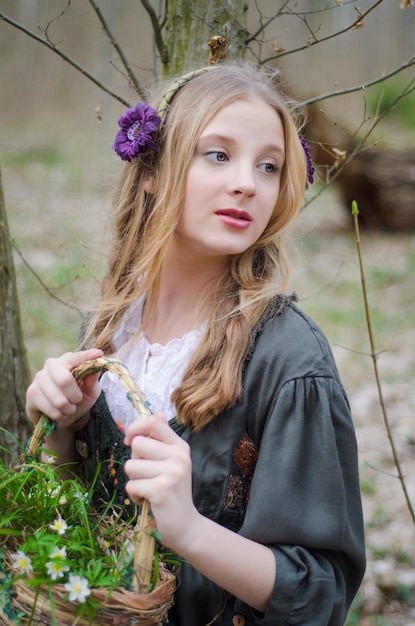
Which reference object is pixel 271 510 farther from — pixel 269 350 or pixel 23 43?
pixel 23 43

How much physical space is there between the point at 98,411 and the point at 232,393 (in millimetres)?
432

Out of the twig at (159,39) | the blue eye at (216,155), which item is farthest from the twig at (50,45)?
the blue eye at (216,155)

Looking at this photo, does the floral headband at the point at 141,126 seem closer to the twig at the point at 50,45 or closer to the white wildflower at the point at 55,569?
the twig at the point at 50,45

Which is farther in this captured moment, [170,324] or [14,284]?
[14,284]

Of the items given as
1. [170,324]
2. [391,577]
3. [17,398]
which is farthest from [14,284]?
[391,577]

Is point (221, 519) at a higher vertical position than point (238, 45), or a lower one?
lower

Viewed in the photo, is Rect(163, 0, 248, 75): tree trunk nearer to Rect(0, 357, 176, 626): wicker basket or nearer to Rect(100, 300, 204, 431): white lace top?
Rect(100, 300, 204, 431): white lace top

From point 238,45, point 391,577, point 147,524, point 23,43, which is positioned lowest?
point 391,577

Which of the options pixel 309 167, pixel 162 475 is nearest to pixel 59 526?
pixel 162 475

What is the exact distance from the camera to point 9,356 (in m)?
2.18

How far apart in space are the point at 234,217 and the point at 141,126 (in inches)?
14.4

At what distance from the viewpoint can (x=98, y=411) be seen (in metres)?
1.83

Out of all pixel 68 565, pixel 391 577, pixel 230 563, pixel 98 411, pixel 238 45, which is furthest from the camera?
pixel 391 577

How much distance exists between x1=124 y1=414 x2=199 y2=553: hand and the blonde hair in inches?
11.4
